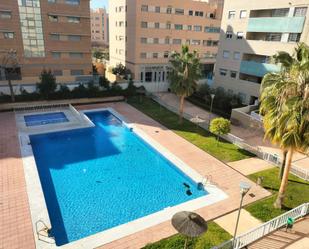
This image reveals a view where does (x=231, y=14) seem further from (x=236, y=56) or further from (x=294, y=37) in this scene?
(x=294, y=37)

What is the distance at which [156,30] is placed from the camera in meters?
43.5

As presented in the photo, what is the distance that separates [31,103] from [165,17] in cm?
2636

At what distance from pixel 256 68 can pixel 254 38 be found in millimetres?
4514

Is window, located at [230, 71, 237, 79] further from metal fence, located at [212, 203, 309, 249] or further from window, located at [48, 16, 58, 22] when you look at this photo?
window, located at [48, 16, 58, 22]

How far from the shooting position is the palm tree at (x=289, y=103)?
1191 centimetres

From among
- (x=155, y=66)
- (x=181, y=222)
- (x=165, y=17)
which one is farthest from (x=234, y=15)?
(x=181, y=222)

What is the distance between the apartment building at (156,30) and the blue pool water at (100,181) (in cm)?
2180

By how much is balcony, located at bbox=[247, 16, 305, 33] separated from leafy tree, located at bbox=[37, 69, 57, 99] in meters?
26.8

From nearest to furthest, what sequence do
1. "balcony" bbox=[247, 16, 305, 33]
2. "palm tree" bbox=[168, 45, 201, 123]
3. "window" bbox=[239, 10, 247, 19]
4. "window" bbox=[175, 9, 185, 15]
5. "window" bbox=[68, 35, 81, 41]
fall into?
"palm tree" bbox=[168, 45, 201, 123] < "balcony" bbox=[247, 16, 305, 33] < "window" bbox=[239, 10, 247, 19] < "window" bbox=[68, 35, 81, 41] < "window" bbox=[175, 9, 185, 15]

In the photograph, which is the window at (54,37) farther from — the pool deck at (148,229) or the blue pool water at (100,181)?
the blue pool water at (100,181)

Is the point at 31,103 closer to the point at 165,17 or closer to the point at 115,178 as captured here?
the point at 115,178

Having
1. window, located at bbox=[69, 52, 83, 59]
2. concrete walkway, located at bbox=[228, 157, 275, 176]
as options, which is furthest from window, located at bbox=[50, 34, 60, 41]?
concrete walkway, located at bbox=[228, 157, 275, 176]

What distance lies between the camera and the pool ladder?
1240 cm

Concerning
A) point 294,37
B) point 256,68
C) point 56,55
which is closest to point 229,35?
point 256,68
